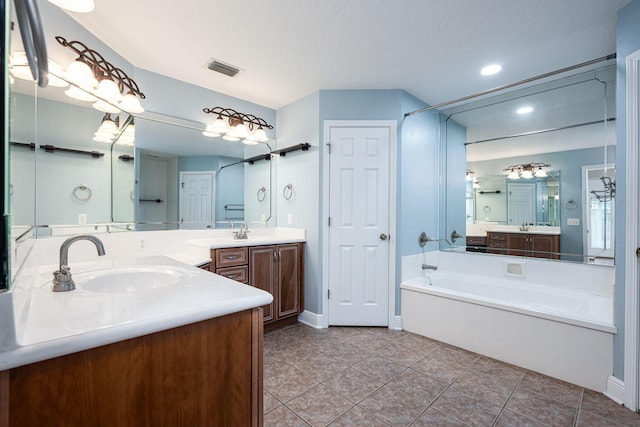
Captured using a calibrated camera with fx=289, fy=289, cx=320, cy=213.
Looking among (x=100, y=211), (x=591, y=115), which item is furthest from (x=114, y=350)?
(x=591, y=115)

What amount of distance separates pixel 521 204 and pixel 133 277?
331 cm

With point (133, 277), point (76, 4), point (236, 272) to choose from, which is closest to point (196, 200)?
point (236, 272)

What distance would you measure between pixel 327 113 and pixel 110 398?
2.74 m

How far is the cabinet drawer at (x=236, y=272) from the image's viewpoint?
8.10ft

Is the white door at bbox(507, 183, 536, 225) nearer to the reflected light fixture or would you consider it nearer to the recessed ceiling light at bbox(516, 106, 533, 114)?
the recessed ceiling light at bbox(516, 106, 533, 114)

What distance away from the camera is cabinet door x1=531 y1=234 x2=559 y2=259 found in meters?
2.62

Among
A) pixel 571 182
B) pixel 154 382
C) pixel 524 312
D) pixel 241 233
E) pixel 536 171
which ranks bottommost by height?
pixel 524 312

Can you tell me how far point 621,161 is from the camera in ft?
5.74

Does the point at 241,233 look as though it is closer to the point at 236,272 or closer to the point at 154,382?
the point at 236,272

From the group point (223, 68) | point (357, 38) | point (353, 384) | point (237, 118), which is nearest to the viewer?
point (353, 384)

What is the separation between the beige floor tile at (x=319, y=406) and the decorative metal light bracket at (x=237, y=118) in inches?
98.8

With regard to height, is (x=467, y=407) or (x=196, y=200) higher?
(x=196, y=200)

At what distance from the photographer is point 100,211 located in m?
2.02

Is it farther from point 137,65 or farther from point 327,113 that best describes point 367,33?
point 137,65
